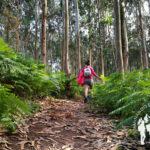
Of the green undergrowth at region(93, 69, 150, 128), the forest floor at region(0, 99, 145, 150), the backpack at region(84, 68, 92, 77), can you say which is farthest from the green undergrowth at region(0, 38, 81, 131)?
the green undergrowth at region(93, 69, 150, 128)

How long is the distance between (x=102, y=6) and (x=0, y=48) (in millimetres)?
16151

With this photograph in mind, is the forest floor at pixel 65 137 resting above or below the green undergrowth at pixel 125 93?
below

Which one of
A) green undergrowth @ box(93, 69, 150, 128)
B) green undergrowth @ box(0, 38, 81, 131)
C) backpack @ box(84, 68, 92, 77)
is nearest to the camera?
green undergrowth @ box(0, 38, 81, 131)

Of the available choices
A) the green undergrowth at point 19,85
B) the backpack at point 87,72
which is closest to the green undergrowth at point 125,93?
the green undergrowth at point 19,85

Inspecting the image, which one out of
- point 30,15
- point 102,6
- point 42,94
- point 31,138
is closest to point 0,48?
point 31,138

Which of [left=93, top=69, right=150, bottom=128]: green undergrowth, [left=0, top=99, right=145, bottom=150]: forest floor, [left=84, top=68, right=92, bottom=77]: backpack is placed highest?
[left=84, top=68, right=92, bottom=77]: backpack

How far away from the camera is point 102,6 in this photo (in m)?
16.5

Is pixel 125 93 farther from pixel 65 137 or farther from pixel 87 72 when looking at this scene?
pixel 87 72

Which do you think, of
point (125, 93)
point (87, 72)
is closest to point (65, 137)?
point (125, 93)

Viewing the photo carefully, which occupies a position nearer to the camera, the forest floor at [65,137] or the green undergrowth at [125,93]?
the forest floor at [65,137]

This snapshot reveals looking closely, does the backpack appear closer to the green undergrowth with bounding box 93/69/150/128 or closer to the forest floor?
the green undergrowth with bounding box 93/69/150/128

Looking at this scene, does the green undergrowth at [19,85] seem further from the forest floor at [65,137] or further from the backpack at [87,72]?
the backpack at [87,72]

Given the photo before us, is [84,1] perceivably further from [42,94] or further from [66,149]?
[66,149]

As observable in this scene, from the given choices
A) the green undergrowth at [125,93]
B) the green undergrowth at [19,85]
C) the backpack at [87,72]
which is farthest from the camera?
the backpack at [87,72]
